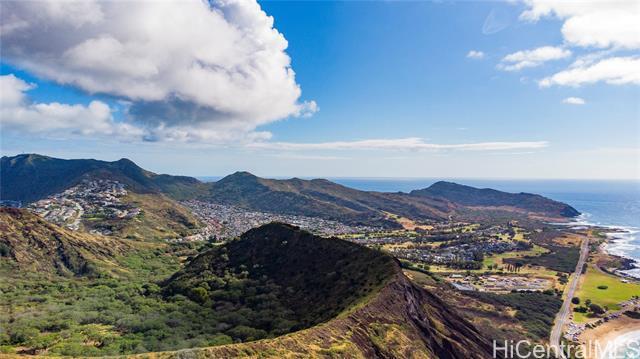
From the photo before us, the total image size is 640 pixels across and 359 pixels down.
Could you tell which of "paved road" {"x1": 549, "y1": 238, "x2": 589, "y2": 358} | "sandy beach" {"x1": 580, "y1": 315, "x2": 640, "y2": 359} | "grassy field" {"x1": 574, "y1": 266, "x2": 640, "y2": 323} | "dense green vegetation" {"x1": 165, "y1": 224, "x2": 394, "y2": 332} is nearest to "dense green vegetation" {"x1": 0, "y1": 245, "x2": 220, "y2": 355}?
"dense green vegetation" {"x1": 165, "y1": 224, "x2": 394, "y2": 332}

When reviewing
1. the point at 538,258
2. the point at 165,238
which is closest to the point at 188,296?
the point at 165,238

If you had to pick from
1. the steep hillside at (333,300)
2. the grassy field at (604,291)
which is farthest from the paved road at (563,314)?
the steep hillside at (333,300)

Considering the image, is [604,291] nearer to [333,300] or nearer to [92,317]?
[333,300]

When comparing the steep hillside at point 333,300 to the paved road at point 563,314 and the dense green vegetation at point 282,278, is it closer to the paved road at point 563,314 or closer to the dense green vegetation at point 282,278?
the dense green vegetation at point 282,278

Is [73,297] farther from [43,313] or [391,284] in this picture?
[391,284]

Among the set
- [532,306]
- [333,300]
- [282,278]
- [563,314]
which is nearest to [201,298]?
[282,278]

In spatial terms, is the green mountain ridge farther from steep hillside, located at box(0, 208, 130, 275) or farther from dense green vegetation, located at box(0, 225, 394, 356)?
steep hillside, located at box(0, 208, 130, 275)

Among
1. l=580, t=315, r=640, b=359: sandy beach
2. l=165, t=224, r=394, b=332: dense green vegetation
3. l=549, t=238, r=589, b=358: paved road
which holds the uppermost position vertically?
l=165, t=224, r=394, b=332: dense green vegetation

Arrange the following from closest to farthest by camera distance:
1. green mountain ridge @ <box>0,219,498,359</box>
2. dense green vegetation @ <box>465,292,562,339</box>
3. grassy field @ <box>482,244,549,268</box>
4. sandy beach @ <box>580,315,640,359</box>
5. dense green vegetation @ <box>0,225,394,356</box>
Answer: green mountain ridge @ <box>0,219,498,359</box>, dense green vegetation @ <box>0,225,394,356</box>, sandy beach @ <box>580,315,640,359</box>, dense green vegetation @ <box>465,292,562,339</box>, grassy field @ <box>482,244,549,268</box>
